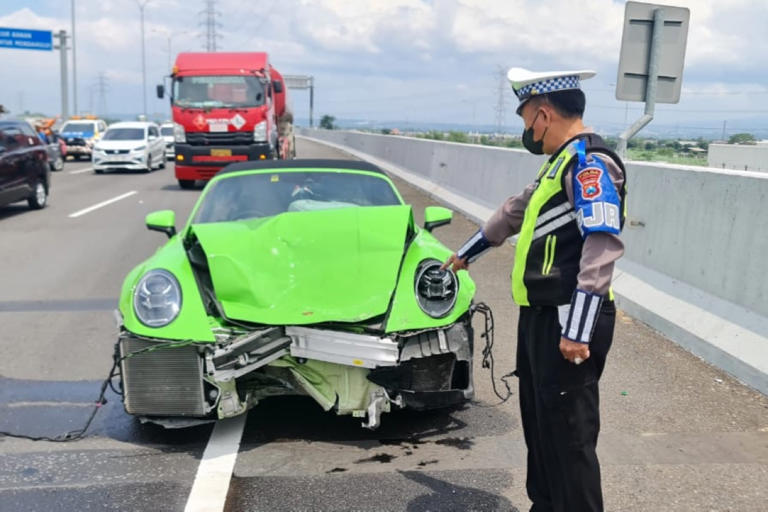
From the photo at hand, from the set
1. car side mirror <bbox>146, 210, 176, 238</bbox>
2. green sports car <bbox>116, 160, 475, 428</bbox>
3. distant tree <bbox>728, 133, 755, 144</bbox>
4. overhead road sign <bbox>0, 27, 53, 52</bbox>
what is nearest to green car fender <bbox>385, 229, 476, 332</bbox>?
green sports car <bbox>116, 160, 475, 428</bbox>

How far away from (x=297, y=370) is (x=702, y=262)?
11.9ft

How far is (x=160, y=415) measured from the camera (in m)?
4.22

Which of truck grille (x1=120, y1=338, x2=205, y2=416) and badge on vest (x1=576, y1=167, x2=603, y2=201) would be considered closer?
badge on vest (x1=576, y1=167, x2=603, y2=201)

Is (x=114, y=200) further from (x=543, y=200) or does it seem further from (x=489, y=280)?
(x=543, y=200)

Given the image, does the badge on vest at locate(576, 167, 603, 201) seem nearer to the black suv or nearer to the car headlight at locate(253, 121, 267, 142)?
the black suv

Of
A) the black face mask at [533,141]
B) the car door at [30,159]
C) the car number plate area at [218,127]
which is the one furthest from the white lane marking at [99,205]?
the black face mask at [533,141]

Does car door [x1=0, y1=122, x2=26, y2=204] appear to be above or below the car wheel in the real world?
above

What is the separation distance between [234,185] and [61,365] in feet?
6.00

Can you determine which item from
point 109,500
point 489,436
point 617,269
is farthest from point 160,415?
point 617,269

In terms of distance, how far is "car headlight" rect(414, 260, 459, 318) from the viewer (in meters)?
4.32

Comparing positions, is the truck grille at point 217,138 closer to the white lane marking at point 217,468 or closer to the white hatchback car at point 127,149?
the white hatchback car at point 127,149

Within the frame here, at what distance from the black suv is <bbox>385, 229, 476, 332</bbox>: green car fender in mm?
11866

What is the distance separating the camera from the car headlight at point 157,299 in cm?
418

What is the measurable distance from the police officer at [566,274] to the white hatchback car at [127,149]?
83.3 ft
